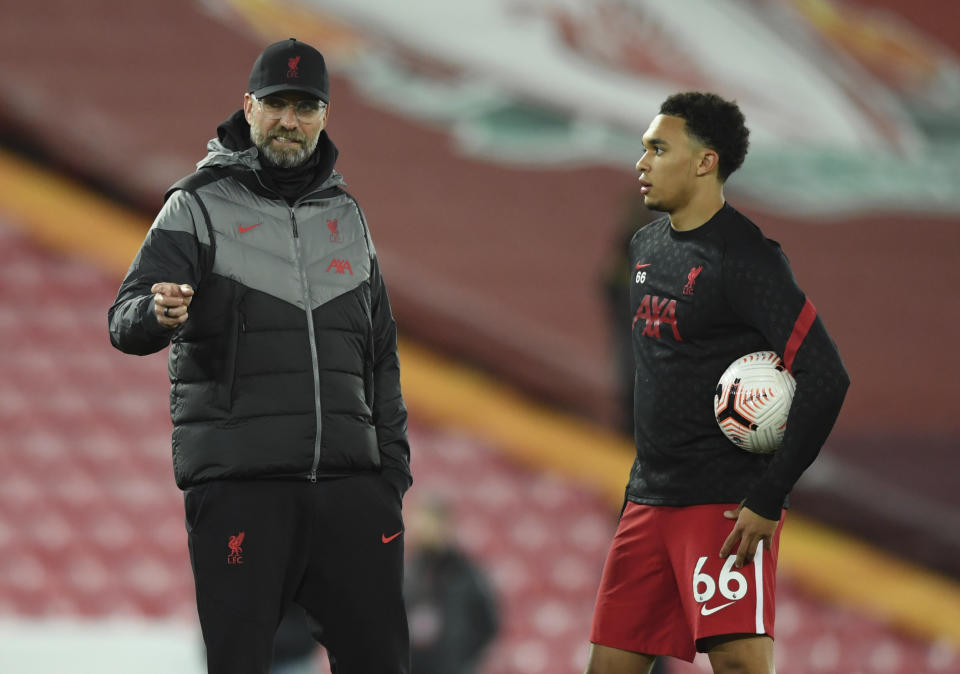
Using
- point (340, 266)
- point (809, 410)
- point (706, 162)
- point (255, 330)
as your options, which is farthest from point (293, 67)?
point (809, 410)

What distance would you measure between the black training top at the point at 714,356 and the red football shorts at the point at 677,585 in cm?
5

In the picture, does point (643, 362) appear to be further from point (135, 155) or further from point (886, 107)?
point (886, 107)

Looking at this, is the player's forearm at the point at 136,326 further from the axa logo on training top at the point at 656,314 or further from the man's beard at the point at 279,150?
the axa logo on training top at the point at 656,314

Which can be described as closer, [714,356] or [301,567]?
[301,567]

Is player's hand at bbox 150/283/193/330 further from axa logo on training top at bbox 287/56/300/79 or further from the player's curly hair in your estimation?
the player's curly hair

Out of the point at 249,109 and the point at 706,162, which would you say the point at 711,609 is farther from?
the point at 249,109

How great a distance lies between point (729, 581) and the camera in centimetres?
247

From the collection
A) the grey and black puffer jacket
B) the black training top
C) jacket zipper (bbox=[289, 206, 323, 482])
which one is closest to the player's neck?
the black training top

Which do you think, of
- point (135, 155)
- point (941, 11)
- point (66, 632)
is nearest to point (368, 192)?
point (135, 155)

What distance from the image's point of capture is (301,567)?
2365mm

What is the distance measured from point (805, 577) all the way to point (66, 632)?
136 inches

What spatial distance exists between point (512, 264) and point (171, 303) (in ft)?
19.3

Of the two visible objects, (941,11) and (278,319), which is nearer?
(278,319)

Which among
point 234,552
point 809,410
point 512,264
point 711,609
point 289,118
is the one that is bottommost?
point 711,609
